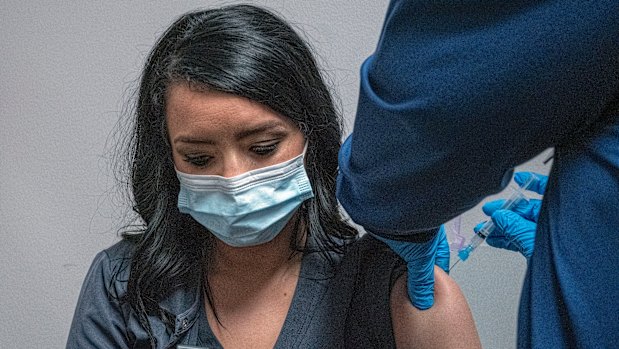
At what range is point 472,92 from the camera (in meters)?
0.56

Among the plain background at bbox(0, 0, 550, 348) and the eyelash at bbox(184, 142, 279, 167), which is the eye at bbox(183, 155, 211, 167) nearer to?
the eyelash at bbox(184, 142, 279, 167)

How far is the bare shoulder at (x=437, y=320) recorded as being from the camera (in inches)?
45.6

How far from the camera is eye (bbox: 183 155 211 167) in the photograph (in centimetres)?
118

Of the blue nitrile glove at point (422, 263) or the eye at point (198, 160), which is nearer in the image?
the blue nitrile glove at point (422, 263)

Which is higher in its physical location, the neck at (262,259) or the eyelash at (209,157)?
the eyelash at (209,157)

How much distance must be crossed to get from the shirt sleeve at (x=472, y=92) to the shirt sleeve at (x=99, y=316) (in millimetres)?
851

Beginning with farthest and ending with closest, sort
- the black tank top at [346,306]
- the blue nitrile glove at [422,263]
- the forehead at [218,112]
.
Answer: the black tank top at [346,306] → the forehead at [218,112] → the blue nitrile glove at [422,263]

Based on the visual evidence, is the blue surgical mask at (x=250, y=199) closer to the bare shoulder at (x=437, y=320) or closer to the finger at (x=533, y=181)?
the bare shoulder at (x=437, y=320)

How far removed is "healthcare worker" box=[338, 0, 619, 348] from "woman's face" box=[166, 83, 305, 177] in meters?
0.49

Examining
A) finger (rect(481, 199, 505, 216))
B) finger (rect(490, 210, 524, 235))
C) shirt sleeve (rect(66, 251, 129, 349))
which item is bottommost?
shirt sleeve (rect(66, 251, 129, 349))

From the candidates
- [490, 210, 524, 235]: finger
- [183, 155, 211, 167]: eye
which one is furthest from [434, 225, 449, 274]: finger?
[183, 155, 211, 167]: eye

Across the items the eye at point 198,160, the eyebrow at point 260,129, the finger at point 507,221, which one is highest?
the eyebrow at point 260,129

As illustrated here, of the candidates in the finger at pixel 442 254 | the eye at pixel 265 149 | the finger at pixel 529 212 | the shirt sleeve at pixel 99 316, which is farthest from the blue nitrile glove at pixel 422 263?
the shirt sleeve at pixel 99 316

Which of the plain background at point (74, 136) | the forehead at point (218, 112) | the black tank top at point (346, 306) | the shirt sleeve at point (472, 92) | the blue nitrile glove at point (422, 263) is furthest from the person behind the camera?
the plain background at point (74, 136)
